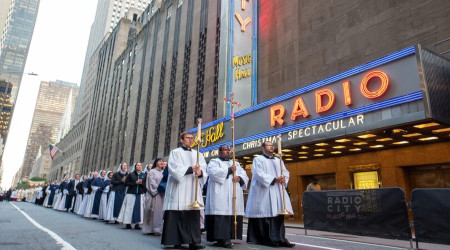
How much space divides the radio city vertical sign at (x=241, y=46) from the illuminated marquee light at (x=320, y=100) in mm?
7999

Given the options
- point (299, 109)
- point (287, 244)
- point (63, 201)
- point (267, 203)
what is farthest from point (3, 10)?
point (287, 244)

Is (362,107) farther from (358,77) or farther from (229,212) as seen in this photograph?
(229,212)

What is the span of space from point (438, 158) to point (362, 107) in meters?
4.23

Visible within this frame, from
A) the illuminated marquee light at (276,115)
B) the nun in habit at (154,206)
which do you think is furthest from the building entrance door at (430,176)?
the nun in habit at (154,206)

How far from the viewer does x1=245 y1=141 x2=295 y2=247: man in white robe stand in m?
6.92

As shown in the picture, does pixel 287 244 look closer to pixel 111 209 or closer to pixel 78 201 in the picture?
pixel 111 209

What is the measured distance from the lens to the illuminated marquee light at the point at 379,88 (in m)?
11.2

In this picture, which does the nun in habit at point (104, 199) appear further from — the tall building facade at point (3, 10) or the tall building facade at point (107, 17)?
the tall building facade at point (3, 10)

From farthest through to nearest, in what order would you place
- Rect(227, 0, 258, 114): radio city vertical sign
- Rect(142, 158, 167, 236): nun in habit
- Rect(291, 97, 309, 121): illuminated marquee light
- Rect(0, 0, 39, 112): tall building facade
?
Rect(0, 0, 39, 112): tall building facade → Rect(227, 0, 258, 114): radio city vertical sign → Rect(291, 97, 309, 121): illuminated marquee light → Rect(142, 158, 167, 236): nun in habit

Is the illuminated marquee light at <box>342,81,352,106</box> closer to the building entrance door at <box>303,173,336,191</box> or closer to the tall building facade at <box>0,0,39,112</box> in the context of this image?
the building entrance door at <box>303,173,336,191</box>

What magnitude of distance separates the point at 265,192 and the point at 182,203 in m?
2.03

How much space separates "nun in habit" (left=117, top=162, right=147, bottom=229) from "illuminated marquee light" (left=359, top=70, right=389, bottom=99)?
337 inches

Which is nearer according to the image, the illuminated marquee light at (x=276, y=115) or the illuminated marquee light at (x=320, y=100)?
the illuminated marquee light at (x=320, y=100)

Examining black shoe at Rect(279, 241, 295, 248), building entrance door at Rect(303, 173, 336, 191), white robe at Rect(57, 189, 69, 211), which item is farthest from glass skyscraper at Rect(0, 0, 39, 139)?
black shoe at Rect(279, 241, 295, 248)
